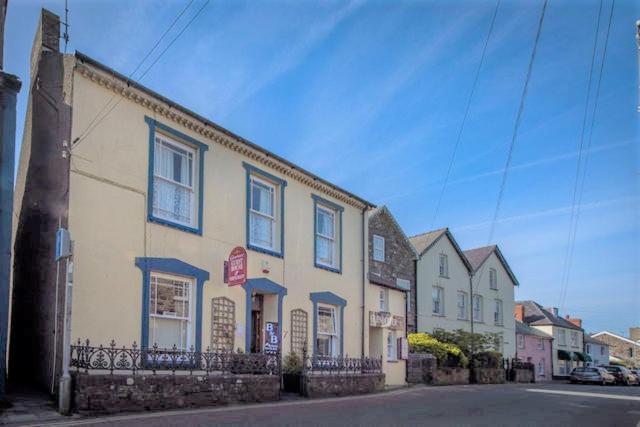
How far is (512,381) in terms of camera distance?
36.8 meters

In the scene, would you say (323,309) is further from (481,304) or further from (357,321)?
(481,304)

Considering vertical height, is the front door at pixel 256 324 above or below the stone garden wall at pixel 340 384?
above

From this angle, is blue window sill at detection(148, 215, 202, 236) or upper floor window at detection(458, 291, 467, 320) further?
upper floor window at detection(458, 291, 467, 320)

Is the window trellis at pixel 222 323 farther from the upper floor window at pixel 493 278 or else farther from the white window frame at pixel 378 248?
the upper floor window at pixel 493 278

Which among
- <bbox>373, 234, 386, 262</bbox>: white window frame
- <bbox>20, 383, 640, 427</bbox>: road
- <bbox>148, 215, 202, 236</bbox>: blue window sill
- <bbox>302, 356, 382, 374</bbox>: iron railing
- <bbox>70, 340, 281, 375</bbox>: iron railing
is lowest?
<bbox>20, 383, 640, 427</bbox>: road

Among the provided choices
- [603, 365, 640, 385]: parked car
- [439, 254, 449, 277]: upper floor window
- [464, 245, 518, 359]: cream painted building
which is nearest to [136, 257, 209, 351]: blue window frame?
[439, 254, 449, 277]: upper floor window

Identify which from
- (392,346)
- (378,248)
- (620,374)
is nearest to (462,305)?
(378,248)

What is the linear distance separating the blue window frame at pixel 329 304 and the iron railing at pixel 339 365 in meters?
1.12

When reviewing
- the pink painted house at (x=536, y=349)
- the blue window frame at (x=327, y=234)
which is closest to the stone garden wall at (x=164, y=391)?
the blue window frame at (x=327, y=234)

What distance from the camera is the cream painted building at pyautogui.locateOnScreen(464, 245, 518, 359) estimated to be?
1633 inches

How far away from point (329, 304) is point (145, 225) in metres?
8.64

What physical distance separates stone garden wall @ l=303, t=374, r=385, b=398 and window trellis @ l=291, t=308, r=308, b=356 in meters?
1.50

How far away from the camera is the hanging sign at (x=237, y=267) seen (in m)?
15.8

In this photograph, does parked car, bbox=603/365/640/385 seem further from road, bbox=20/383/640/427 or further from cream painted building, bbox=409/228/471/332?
road, bbox=20/383/640/427
